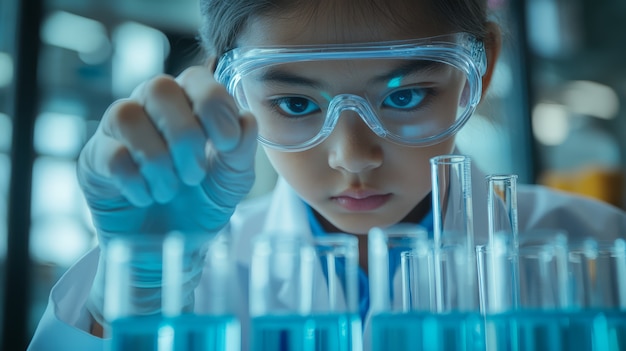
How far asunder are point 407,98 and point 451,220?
0.32 meters

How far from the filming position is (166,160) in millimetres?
780

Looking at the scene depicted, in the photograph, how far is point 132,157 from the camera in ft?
2.59

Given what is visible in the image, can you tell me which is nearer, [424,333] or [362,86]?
[424,333]

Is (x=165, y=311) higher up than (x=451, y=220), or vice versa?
(x=451, y=220)

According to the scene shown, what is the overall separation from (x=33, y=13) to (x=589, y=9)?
3.24 meters

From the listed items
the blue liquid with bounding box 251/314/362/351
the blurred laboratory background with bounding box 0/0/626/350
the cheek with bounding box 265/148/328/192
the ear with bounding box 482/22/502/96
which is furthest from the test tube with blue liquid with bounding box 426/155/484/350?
the blurred laboratory background with bounding box 0/0/626/350

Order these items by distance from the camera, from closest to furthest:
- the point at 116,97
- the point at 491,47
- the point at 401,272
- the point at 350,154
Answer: the point at 401,272 < the point at 350,154 < the point at 491,47 < the point at 116,97

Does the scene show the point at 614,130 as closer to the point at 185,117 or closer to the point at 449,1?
the point at 449,1

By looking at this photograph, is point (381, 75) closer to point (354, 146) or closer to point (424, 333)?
point (354, 146)

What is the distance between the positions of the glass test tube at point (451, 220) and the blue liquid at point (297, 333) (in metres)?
0.14

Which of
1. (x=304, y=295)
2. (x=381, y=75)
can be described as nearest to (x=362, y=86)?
(x=381, y=75)

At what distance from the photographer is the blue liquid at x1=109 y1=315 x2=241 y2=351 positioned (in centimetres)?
66

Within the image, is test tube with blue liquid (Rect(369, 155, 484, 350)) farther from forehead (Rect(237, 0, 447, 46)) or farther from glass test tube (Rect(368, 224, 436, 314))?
forehead (Rect(237, 0, 447, 46))

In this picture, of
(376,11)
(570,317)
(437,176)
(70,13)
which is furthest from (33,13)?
(570,317)
